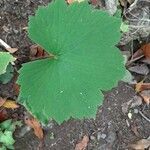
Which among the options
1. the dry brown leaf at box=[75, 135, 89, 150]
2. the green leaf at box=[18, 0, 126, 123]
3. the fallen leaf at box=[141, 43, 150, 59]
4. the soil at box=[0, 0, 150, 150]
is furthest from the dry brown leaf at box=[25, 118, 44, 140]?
the fallen leaf at box=[141, 43, 150, 59]

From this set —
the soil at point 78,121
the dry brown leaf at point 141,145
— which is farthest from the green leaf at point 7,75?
the dry brown leaf at point 141,145

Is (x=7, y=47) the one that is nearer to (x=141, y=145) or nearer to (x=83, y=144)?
(x=83, y=144)

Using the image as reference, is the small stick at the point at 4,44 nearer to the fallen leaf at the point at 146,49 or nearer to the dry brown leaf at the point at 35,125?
the dry brown leaf at the point at 35,125

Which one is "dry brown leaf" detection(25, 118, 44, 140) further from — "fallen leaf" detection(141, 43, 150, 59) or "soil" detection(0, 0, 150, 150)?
"fallen leaf" detection(141, 43, 150, 59)

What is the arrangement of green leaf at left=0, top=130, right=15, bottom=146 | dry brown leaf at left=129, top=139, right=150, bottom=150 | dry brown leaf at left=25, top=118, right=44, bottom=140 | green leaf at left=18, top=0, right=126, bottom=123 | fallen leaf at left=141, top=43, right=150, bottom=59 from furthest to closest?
fallen leaf at left=141, top=43, right=150, bottom=59 < dry brown leaf at left=129, top=139, right=150, bottom=150 < dry brown leaf at left=25, top=118, right=44, bottom=140 < green leaf at left=0, top=130, right=15, bottom=146 < green leaf at left=18, top=0, right=126, bottom=123

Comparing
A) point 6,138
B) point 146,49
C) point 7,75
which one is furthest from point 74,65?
point 146,49
